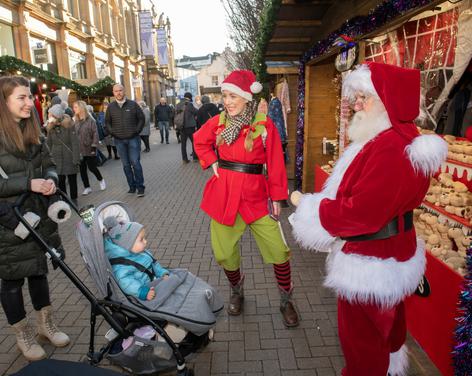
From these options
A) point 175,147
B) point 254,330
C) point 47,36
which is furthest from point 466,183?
point 47,36

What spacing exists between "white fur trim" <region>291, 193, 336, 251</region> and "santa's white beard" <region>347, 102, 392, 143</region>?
42 cm

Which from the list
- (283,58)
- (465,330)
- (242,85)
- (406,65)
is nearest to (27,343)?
(242,85)

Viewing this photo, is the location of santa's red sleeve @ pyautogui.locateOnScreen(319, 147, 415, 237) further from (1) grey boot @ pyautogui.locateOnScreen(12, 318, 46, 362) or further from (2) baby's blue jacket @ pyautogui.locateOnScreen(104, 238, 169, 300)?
(1) grey boot @ pyautogui.locateOnScreen(12, 318, 46, 362)

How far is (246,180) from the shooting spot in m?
3.09

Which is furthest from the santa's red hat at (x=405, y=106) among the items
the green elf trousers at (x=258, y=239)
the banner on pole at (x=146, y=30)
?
the banner on pole at (x=146, y=30)

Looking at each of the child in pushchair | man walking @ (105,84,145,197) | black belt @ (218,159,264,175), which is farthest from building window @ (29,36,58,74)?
the child in pushchair

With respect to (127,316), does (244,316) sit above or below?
below

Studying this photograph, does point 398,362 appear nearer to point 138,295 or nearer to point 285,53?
point 138,295

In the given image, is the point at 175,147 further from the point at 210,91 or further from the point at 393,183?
the point at 210,91

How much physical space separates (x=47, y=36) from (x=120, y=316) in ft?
64.3

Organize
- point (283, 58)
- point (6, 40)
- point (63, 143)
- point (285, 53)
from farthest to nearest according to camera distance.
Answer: point (6, 40)
point (283, 58)
point (285, 53)
point (63, 143)

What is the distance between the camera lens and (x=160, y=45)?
37.9m

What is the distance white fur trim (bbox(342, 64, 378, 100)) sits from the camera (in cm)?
186

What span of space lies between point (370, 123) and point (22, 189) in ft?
7.83
